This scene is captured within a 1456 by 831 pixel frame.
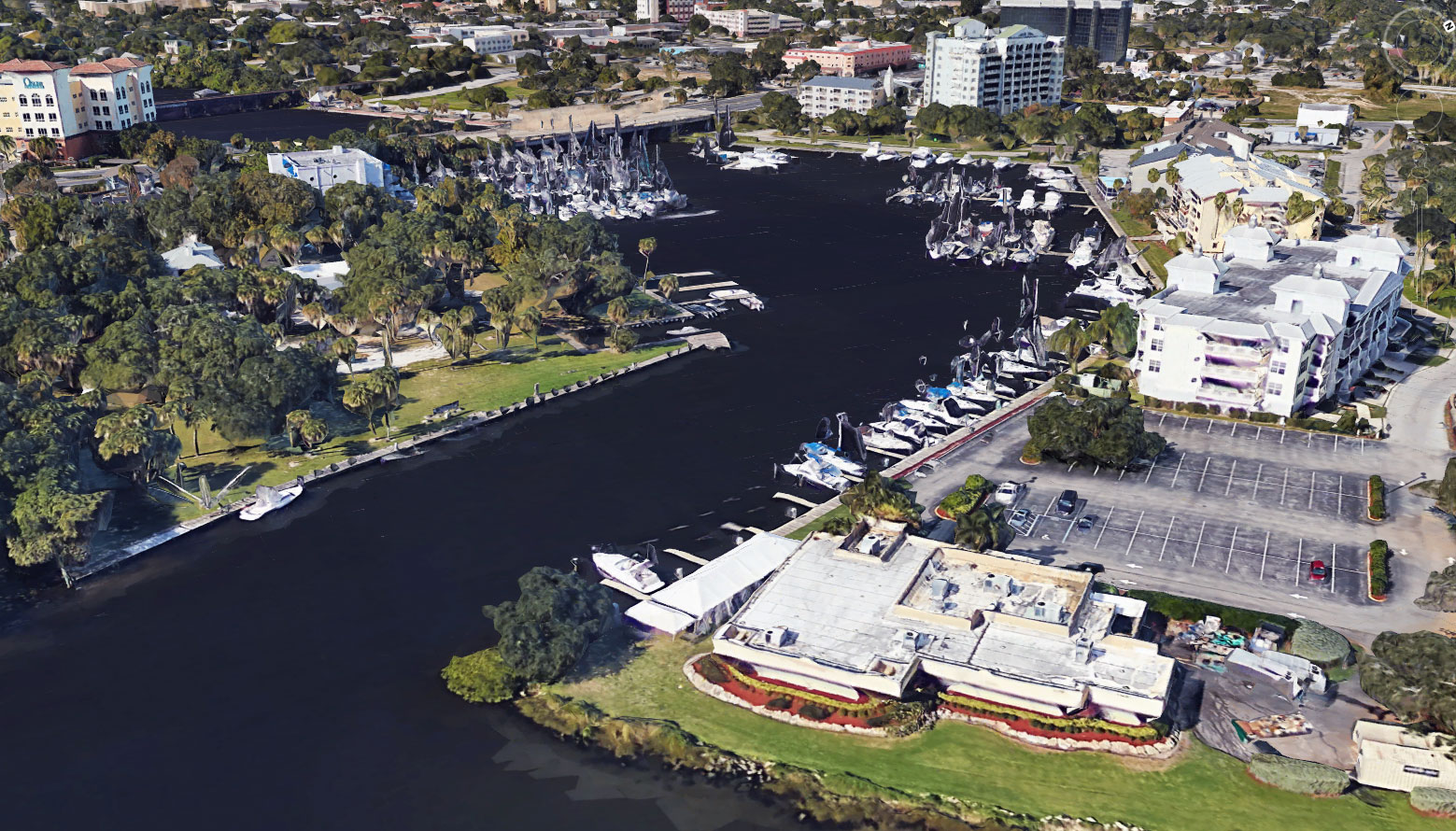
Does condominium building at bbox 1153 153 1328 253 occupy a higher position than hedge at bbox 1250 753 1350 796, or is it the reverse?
condominium building at bbox 1153 153 1328 253

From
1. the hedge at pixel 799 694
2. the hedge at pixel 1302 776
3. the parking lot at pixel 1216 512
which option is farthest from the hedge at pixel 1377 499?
the hedge at pixel 799 694

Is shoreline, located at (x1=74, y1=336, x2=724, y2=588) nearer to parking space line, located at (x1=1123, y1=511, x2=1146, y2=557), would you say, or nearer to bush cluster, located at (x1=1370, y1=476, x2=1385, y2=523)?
parking space line, located at (x1=1123, y1=511, x2=1146, y2=557)

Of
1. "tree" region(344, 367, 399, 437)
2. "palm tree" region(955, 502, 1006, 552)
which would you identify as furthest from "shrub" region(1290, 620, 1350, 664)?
"tree" region(344, 367, 399, 437)

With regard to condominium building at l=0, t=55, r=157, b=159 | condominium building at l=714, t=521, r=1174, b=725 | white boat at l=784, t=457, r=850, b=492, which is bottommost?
white boat at l=784, t=457, r=850, b=492

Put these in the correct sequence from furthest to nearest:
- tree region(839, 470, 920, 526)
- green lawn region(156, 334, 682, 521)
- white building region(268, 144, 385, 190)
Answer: white building region(268, 144, 385, 190)
green lawn region(156, 334, 682, 521)
tree region(839, 470, 920, 526)

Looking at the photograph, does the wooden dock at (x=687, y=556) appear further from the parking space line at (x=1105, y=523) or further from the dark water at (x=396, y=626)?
the parking space line at (x=1105, y=523)

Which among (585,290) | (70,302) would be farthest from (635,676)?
(70,302)

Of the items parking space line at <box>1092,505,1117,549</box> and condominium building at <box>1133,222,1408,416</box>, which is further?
condominium building at <box>1133,222,1408,416</box>
